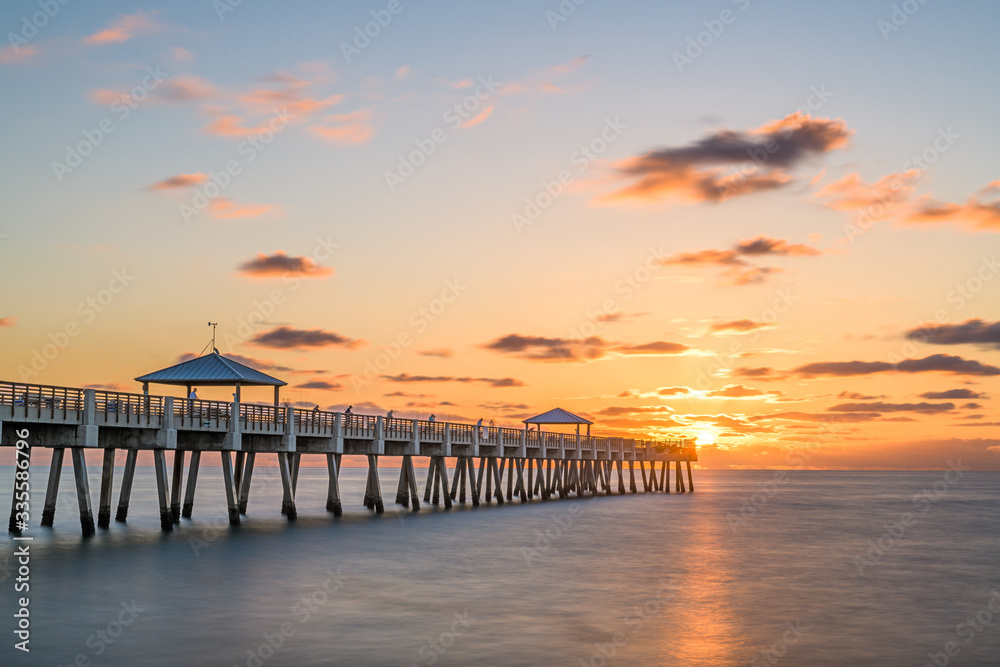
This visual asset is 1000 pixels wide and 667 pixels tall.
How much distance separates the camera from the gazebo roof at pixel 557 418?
82688mm

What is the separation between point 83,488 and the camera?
3662cm

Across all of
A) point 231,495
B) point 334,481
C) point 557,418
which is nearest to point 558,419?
point 557,418

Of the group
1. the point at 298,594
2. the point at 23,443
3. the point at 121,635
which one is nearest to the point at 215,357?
the point at 23,443

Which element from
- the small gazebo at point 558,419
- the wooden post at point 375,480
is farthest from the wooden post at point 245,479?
the small gazebo at point 558,419

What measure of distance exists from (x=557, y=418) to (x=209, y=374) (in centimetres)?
4236

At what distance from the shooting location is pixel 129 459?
43.5 m

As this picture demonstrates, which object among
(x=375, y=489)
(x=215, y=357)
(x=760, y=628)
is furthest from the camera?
(x=375, y=489)

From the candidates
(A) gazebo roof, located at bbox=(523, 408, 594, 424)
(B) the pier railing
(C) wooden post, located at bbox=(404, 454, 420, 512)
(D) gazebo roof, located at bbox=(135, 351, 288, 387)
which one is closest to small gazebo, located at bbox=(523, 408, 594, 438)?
(A) gazebo roof, located at bbox=(523, 408, 594, 424)

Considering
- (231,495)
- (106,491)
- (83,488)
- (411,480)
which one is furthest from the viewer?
(411,480)

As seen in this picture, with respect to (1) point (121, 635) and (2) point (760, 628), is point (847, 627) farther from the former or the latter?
(1) point (121, 635)

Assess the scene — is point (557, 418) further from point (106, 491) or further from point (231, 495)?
point (106, 491)

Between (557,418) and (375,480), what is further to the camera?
(557,418)

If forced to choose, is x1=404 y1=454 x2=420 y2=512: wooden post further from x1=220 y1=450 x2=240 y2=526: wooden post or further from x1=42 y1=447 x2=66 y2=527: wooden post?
x1=42 y1=447 x2=66 y2=527: wooden post

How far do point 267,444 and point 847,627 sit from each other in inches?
1052
